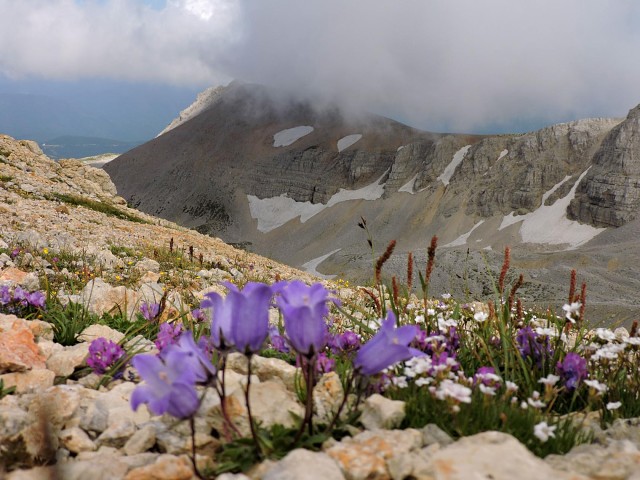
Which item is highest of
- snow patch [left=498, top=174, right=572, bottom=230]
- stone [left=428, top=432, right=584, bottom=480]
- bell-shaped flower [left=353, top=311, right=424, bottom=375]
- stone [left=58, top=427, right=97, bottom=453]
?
snow patch [left=498, top=174, right=572, bottom=230]

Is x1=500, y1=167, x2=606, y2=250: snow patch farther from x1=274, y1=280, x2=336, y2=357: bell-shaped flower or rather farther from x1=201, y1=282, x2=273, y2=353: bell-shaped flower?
x1=201, y1=282, x2=273, y2=353: bell-shaped flower

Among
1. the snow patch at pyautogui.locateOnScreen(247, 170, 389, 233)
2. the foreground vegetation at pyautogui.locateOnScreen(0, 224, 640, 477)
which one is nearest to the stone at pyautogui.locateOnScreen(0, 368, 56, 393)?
the foreground vegetation at pyautogui.locateOnScreen(0, 224, 640, 477)

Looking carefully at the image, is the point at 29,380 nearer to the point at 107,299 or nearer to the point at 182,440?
the point at 182,440

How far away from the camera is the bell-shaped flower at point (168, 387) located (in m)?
1.98

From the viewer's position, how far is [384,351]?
2.26 m

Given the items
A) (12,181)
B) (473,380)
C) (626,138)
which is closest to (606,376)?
(473,380)

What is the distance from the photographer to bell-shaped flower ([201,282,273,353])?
7.07 feet

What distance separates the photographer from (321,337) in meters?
2.17

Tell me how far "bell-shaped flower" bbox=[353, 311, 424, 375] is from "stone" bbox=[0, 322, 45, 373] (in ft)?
8.78

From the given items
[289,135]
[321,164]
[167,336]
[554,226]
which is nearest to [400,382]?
[167,336]

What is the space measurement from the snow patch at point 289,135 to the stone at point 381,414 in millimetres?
148145

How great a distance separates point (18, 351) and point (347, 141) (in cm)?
13732

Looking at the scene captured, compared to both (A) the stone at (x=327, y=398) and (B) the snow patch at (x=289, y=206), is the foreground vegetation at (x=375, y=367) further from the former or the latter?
(B) the snow patch at (x=289, y=206)

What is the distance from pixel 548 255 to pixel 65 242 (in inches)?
2528
